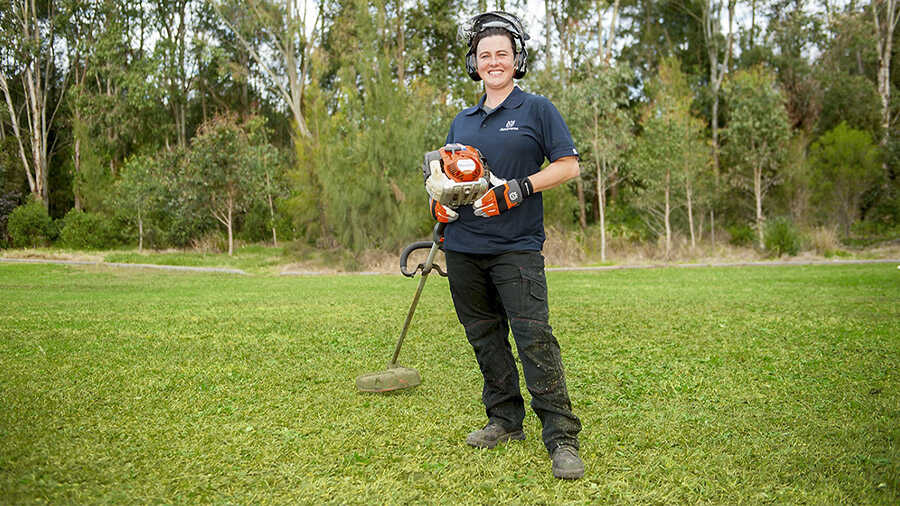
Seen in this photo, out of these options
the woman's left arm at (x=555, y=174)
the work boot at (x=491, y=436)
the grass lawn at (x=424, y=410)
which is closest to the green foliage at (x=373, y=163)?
the grass lawn at (x=424, y=410)

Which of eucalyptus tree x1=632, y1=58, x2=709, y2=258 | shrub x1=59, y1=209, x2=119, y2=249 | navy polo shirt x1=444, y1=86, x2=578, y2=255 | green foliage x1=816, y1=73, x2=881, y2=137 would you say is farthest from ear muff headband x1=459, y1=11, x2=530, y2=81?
shrub x1=59, y1=209, x2=119, y2=249

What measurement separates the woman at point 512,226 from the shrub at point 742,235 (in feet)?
73.3

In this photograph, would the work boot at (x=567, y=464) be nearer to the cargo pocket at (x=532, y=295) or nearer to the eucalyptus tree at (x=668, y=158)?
the cargo pocket at (x=532, y=295)

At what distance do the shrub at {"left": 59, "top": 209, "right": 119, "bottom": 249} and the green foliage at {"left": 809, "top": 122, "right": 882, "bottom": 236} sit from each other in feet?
86.8

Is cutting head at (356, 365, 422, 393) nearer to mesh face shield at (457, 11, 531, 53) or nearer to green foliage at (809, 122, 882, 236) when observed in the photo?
mesh face shield at (457, 11, 531, 53)

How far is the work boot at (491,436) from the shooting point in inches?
142

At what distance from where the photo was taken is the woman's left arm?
3240 mm

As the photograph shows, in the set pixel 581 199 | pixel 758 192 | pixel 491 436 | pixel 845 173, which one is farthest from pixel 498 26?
pixel 581 199

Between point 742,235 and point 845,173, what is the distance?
145 inches

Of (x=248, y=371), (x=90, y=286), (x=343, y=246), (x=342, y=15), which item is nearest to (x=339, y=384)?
(x=248, y=371)

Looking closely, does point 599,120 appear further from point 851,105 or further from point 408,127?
point 851,105

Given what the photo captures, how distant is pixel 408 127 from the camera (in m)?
19.1

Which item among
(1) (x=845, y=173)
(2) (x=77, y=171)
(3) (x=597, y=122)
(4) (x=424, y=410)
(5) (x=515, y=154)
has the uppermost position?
(2) (x=77, y=171)

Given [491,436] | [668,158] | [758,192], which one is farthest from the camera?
[758,192]
